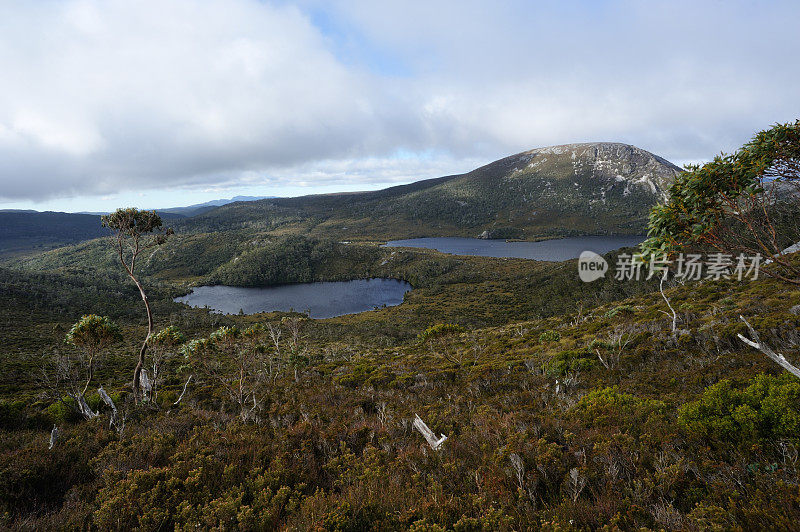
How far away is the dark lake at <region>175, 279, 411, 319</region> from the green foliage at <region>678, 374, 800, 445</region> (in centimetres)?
10451

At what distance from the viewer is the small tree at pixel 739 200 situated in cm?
498

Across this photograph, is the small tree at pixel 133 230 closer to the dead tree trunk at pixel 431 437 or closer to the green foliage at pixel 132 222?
the green foliage at pixel 132 222

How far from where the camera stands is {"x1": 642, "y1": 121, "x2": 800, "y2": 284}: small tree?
498 centimetres

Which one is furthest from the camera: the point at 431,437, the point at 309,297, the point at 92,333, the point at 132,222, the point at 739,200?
the point at 309,297

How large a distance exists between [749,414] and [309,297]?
133 meters

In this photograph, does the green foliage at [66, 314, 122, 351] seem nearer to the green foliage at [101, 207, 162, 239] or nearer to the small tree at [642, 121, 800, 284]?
the green foliage at [101, 207, 162, 239]

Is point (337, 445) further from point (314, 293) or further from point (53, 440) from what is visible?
point (314, 293)

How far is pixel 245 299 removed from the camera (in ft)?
428

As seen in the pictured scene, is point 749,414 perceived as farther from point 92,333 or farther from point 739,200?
point 92,333

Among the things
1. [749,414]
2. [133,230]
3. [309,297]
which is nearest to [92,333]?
[133,230]

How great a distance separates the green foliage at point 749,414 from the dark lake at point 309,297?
Result: 105 m

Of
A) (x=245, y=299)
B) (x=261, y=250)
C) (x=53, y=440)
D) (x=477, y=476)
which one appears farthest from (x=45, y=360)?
(x=261, y=250)

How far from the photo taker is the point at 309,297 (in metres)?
130

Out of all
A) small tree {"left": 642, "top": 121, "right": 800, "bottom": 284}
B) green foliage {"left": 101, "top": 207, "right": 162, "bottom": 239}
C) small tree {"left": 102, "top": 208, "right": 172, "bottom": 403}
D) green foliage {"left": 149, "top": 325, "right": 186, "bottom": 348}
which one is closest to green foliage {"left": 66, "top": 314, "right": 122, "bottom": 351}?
green foliage {"left": 149, "top": 325, "right": 186, "bottom": 348}
